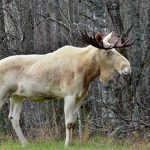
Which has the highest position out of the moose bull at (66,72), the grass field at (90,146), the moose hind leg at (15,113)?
the moose bull at (66,72)

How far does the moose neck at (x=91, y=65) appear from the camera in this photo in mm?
10969

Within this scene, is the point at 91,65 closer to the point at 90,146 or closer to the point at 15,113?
the point at 90,146

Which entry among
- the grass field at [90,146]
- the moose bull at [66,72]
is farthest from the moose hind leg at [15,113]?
the grass field at [90,146]

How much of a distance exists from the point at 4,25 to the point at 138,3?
16.1 ft

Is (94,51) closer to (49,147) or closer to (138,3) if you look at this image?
(49,147)

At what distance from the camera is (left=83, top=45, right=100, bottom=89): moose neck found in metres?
11.0

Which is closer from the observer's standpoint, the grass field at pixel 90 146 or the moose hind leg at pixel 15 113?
the grass field at pixel 90 146

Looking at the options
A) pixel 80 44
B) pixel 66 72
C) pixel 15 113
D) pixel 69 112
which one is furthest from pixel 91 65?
pixel 80 44

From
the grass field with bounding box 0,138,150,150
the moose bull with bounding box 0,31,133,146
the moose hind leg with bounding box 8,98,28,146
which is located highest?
the moose bull with bounding box 0,31,133,146

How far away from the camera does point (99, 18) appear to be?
14.5 metres

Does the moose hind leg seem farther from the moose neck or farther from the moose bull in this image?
the moose neck

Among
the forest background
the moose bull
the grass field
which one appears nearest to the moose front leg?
the moose bull

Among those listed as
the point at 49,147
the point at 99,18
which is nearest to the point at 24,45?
the point at 99,18

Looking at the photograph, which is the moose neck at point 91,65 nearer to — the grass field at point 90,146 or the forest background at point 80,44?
the grass field at point 90,146
